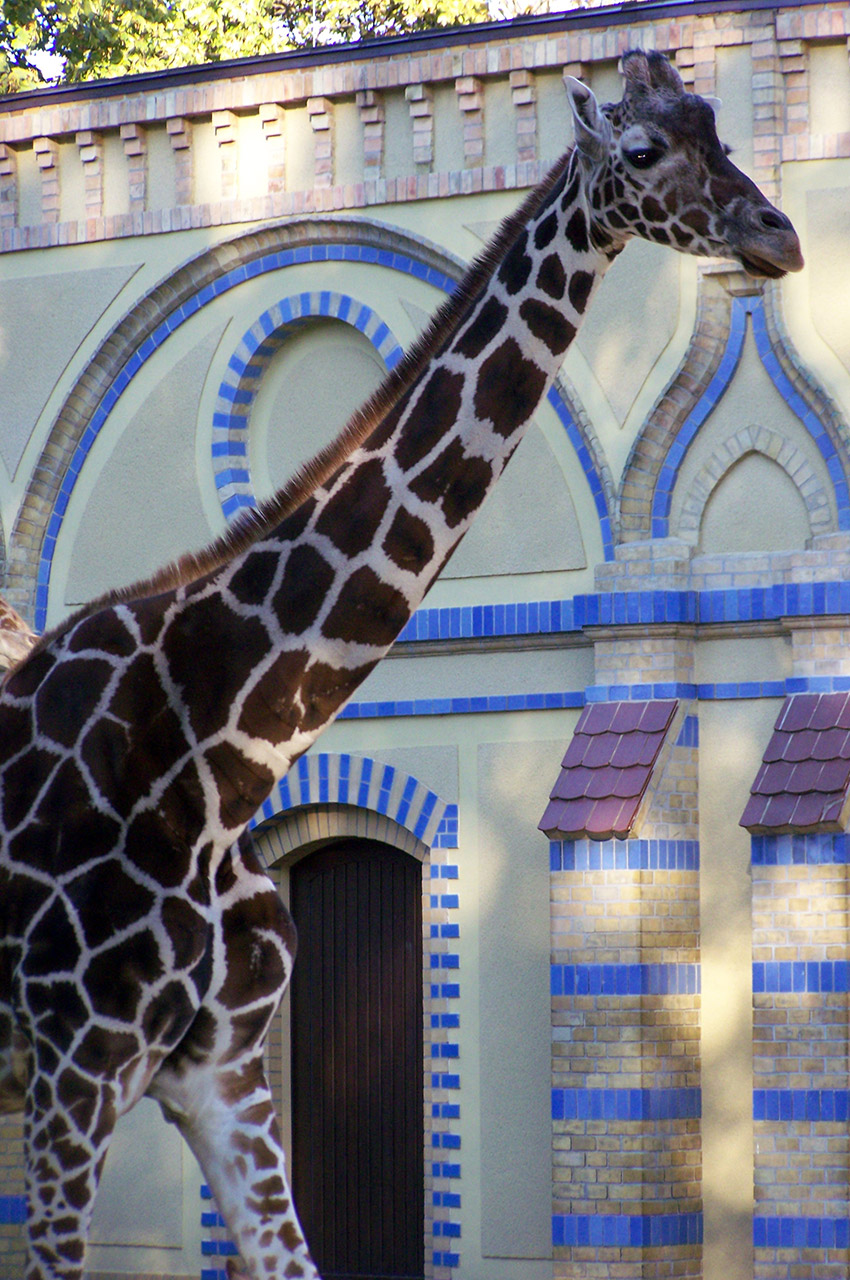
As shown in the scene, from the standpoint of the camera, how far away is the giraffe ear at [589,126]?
5.70 m

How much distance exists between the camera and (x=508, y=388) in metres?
5.80

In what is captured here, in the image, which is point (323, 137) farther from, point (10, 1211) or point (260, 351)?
point (10, 1211)

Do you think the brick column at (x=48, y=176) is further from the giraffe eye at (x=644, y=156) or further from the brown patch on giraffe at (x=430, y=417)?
the giraffe eye at (x=644, y=156)

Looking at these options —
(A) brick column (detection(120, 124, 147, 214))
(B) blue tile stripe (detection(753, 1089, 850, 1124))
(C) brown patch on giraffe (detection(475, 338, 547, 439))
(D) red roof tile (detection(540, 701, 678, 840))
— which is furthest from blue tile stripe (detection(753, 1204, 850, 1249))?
(A) brick column (detection(120, 124, 147, 214))

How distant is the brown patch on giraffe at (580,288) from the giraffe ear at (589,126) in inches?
12.7

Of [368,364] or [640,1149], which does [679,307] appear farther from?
[640,1149]

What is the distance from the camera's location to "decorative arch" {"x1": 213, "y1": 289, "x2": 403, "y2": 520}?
521 inches

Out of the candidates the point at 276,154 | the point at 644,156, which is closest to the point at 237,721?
the point at 644,156

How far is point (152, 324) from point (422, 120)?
2345 mm

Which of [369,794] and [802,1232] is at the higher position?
[369,794]

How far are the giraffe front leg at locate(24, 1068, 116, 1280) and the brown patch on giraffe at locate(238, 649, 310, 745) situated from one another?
3.58 ft

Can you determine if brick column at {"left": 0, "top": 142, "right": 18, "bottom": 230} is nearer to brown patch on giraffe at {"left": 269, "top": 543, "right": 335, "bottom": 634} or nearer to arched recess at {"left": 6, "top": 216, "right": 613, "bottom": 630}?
arched recess at {"left": 6, "top": 216, "right": 613, "bottom": 630}

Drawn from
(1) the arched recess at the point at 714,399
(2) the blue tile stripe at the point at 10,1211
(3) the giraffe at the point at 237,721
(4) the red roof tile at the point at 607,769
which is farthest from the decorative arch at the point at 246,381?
(3) the giraffe at the point at 237,721

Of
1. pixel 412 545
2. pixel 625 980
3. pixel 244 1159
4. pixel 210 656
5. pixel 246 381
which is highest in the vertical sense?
pixel 246 381
